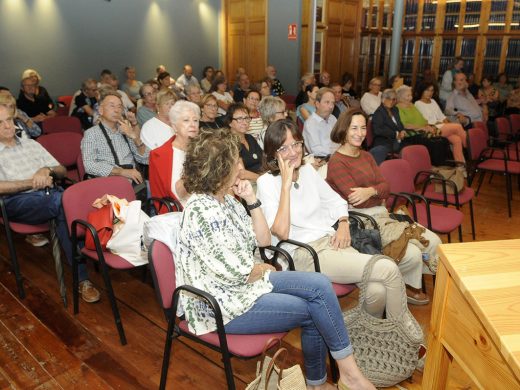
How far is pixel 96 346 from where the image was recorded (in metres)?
2.47

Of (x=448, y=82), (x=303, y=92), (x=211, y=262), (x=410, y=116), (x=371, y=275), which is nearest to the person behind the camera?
(x=211, y=262)

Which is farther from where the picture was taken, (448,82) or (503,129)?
(448,82)

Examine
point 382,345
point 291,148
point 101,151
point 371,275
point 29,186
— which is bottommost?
point 382,345

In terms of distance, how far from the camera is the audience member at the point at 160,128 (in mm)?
3922

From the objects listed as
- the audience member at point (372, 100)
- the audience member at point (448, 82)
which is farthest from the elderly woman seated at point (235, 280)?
the audience member at point (448, 82)

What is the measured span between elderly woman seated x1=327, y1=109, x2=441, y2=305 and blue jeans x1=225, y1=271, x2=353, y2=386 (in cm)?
92

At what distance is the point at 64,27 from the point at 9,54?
1.13 metres

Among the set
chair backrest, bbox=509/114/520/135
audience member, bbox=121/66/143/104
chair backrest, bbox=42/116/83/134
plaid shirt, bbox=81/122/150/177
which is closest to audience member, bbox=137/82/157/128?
chair backrest, bbox=42/116/83/134

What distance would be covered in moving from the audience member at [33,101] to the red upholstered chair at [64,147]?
230 cm

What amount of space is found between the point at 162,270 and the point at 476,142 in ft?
14.0

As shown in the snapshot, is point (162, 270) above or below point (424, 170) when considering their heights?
above

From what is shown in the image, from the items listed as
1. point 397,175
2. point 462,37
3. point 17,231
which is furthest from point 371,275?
point 462,37

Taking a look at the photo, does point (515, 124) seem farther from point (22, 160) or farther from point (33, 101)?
point (33, 101)

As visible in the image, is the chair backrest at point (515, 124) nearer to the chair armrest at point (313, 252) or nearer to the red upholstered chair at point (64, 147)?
the chair armrest at point (313, 252)
